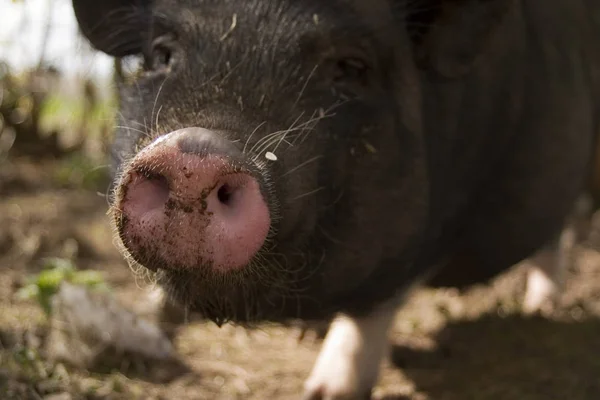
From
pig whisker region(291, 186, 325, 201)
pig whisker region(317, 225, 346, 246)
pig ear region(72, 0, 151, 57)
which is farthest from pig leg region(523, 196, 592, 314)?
pig ear region(72, 0, 151, 57)

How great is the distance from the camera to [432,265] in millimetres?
3770

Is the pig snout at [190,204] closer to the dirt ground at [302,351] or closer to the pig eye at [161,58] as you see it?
the pig eye at [161,58]

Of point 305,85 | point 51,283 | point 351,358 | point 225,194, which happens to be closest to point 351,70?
point 305,85

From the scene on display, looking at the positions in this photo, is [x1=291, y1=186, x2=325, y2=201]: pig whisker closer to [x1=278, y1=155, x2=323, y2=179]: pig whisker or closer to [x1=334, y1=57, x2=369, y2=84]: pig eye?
[x1=278, y1=155, x2=323, y2=179]: pig whisker

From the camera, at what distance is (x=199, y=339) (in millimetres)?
4051

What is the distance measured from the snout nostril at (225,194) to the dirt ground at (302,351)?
3.47ft

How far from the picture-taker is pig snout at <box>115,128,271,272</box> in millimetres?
1999

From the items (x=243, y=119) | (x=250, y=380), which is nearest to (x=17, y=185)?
(x=250, y=380)

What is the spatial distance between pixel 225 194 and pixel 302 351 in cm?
216

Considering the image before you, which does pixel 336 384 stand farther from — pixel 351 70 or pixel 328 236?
pixel 351 70

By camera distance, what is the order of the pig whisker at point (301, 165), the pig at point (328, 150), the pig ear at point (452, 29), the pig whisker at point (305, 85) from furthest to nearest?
the pig ear at point (452, 29)
the pig whisker at point (305, 85)
the pig whisker at point (301, 165)
the pig at point (328, 150)

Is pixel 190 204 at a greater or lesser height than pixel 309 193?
lesser

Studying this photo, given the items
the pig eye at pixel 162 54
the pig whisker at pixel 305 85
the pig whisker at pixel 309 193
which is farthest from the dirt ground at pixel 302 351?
the pig eye at pixel 162 54

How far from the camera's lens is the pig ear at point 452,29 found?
10.0 ft
